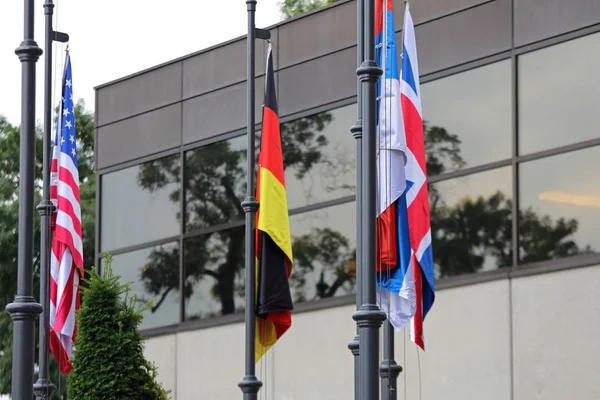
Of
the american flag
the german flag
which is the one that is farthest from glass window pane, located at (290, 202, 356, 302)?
the american flag

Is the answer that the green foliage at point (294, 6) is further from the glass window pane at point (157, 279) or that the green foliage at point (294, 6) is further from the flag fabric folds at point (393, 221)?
the flag fabric folds at point (393, 221)

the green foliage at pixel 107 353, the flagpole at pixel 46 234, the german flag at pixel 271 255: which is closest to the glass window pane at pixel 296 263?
the german flag at pixel 271 255

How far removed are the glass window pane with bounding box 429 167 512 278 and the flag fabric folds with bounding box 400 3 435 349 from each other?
3964mm

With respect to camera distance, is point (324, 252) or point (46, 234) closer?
point (46, 234)

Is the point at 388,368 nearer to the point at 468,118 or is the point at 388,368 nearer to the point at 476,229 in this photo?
the point at 476,229

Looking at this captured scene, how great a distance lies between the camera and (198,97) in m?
25.9

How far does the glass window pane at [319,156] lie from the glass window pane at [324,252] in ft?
0.96

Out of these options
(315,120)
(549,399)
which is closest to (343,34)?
(315,120)

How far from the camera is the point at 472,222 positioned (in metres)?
20.8

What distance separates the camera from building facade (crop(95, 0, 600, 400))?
19531 mm

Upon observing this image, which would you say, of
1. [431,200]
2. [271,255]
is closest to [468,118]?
[431,200]

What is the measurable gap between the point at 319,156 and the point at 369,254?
461 inches

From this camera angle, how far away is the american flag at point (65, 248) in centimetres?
2041

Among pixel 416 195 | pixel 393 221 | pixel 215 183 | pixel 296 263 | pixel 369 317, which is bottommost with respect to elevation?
pixel 369 317
